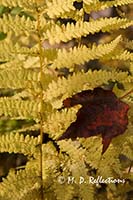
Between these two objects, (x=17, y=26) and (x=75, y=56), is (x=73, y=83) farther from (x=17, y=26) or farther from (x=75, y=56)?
(x=17, y=26)

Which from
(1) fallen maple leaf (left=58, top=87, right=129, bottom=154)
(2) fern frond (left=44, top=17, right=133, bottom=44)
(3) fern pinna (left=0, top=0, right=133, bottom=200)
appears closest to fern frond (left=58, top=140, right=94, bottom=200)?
(3) fern pinna (left=0, top=0, right=133, bottom=200)

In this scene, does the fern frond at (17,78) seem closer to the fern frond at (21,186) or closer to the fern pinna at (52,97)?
the fern pinna at (52,97)

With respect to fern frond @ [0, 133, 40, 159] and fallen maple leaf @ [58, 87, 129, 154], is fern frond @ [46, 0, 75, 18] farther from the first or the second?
fern frond @ [0, 133, 40, 159]

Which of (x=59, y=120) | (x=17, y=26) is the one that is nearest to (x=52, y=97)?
(x=59, y=120)

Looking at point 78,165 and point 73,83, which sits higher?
point 73,83

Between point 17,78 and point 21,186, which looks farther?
point 21,186

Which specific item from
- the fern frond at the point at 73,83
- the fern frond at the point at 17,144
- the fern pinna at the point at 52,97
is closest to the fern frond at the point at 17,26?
the fern pinna at the point at 52,97
